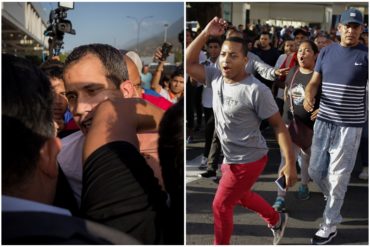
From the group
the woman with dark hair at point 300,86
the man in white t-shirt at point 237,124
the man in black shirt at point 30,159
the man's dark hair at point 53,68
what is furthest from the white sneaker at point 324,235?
the man in black shirt at point 30,159

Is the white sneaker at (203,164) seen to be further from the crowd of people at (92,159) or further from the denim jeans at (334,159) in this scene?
the crowd of people at (92,159)

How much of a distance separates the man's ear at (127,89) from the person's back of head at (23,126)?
1.03 feet

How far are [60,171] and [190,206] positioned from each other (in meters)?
2.50

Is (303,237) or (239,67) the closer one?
(239,67)

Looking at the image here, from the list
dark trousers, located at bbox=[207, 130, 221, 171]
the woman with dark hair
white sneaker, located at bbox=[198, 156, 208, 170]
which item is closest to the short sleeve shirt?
the woman with dark hair

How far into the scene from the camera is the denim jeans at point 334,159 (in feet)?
9.18

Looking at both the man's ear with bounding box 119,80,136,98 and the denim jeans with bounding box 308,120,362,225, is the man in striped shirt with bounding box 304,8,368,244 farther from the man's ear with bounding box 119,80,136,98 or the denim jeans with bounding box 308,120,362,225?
the man's ear with bounding box 119,80,136,98

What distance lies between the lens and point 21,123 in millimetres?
852

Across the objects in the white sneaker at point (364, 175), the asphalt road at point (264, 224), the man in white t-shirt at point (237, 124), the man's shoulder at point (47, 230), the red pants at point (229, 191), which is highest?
the man's shoulder at point (47, 230)

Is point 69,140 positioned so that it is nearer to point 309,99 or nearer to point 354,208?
point 309,99

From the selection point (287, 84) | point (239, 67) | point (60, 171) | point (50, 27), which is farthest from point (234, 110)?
point (60, 171)

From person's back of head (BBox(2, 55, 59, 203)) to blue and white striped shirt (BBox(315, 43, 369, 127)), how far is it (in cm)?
215

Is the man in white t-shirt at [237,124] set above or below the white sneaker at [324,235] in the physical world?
above

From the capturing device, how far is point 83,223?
0.80 m
